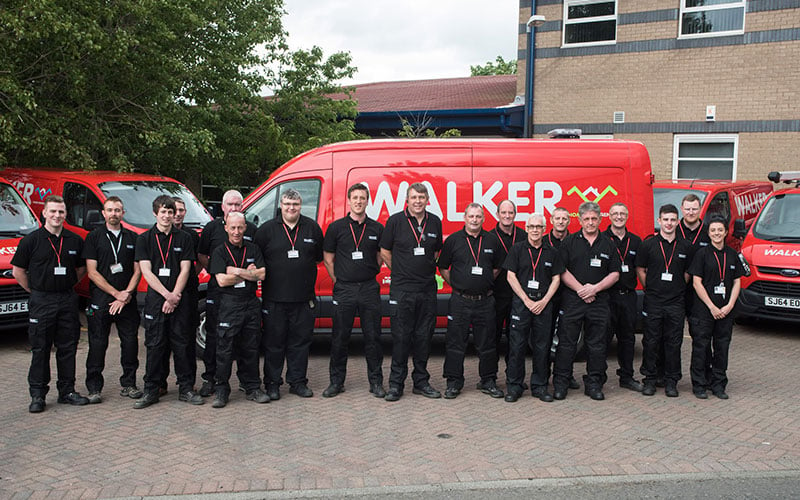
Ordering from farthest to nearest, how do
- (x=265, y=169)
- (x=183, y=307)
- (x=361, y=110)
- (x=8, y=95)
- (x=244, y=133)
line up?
(x=361, y=110) < (x=265, y=169) < (x=244, y=133) < (x=8, y=95) < (x=183, y=307)

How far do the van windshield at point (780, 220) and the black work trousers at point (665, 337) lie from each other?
407 cm

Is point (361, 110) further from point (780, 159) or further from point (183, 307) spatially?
point (183, 307)

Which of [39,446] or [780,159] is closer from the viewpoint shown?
[39,446]

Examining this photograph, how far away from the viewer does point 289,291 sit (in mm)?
6547

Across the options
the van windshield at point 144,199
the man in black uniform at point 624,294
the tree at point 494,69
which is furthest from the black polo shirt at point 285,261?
the tree at point 494,69

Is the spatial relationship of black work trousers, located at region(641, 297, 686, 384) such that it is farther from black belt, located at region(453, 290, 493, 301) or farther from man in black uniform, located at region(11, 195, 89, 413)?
man in black uniform, located at region(11, 195, 89, 413)

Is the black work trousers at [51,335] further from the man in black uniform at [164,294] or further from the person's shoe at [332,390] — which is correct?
the person's shoe at [332,390]

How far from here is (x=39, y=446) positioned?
533 centimetres

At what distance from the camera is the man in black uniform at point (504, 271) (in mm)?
6926

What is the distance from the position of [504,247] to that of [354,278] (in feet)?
4.85

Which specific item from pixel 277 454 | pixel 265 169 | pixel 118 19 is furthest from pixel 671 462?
pixel 265 169

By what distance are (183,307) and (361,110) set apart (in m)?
14.9

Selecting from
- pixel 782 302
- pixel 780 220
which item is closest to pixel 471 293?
pixel 782 302

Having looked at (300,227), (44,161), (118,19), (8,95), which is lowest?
(300,227)
